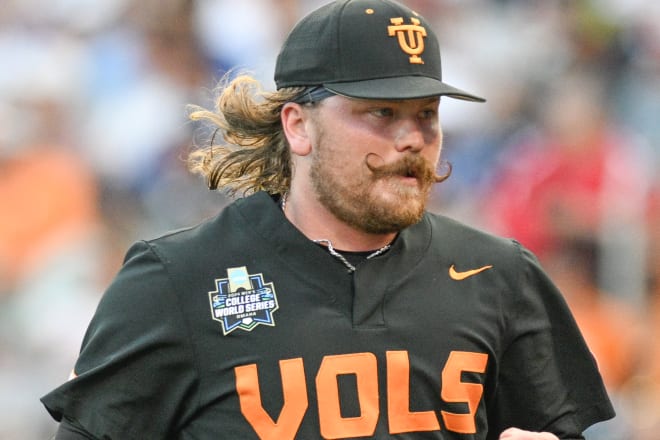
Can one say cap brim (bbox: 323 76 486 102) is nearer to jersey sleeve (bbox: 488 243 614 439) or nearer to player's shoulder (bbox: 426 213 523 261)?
player's shoulder (bbox: 426 213 523 261)

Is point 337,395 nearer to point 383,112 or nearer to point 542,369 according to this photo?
point 542,369

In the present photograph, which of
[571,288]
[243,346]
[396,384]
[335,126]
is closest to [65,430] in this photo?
A: [243,346]

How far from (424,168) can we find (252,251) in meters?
0.52

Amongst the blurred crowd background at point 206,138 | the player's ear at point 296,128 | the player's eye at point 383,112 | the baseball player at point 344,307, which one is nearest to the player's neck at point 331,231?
the baseball player at point 344,307

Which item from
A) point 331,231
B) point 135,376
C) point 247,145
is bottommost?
point 135,376

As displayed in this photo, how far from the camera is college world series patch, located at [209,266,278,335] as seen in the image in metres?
3.25

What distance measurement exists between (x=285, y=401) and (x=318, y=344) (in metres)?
0.17

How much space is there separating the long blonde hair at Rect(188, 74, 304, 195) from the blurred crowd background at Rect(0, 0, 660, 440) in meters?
2.66

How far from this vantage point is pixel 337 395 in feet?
10.5

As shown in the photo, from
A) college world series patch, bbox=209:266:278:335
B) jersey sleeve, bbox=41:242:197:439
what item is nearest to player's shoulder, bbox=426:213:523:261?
college world series patch, bbox=209:266:278:335

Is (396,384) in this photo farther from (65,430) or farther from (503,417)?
(65,430)

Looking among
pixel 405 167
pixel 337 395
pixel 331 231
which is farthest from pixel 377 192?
pixel 337 395

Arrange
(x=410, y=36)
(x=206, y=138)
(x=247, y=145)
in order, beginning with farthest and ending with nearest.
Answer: (x=206, y=138)
(x=247, y=145)
(x=410, y=36)

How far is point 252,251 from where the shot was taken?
3.39 meters
